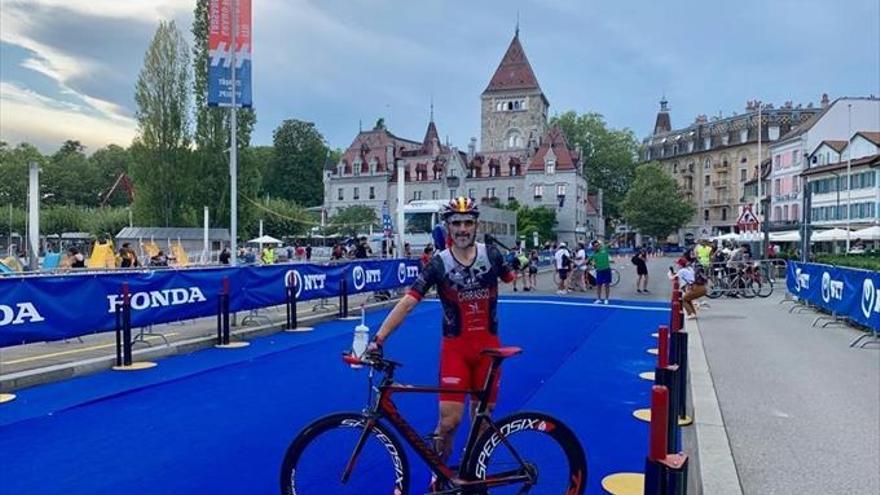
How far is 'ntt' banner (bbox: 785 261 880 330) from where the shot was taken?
41.2 feet

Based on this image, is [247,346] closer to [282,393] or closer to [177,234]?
[282,393]

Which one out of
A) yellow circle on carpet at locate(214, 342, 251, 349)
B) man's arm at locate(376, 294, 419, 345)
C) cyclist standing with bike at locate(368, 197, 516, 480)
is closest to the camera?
cyclist standing with bike at locate(368, 197, 516, 480)

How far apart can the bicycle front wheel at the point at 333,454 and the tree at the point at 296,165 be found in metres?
99.8

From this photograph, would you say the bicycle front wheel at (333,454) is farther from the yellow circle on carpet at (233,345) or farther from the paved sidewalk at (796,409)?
the yellow circle on carpet at (233,345)

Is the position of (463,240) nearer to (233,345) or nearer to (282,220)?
(233,345)

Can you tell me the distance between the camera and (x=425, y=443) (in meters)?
4.36

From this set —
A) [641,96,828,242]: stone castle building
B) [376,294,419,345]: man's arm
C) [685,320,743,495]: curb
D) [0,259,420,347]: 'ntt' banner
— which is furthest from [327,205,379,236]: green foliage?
[376,294,419,345]: man's arm

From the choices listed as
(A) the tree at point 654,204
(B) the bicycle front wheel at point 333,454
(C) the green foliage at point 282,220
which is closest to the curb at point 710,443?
(B) the bicycle front wheel at point 333,454

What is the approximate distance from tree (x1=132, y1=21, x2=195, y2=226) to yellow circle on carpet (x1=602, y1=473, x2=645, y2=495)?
50.9m

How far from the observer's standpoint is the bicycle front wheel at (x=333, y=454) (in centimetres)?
423

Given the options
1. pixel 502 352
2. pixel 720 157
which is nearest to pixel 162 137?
pixel 502 352

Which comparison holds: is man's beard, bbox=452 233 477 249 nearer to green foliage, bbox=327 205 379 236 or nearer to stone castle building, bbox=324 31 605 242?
green foliage, bbox=327 205 379 236

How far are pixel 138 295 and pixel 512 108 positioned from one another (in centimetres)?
9155

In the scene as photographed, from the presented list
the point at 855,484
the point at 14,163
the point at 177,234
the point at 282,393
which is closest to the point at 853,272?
the point at 855,484
